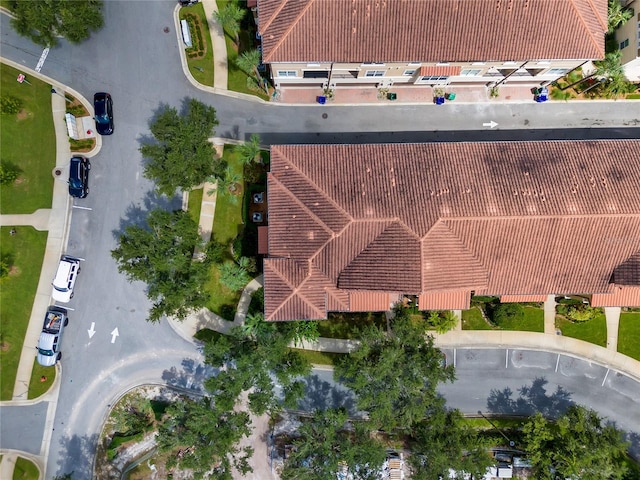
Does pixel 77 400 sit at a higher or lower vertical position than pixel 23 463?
higher

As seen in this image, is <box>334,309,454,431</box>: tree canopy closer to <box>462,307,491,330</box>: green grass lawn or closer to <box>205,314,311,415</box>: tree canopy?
<box>205,314,311,415</box>: tree canopy

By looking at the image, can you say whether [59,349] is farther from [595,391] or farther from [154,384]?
[595,391]

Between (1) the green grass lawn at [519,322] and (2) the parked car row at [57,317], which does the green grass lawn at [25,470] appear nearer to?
(2) the parked car row at [57,317]

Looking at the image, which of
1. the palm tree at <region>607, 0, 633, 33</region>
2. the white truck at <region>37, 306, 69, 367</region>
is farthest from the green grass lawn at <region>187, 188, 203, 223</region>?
the palm tree at <region>607, 0, 633, 33</region>

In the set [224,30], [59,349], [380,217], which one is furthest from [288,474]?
[224,30]

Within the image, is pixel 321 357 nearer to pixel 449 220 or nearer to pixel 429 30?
pixel 449 220

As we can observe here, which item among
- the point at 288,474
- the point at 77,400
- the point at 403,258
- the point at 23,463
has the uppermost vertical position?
the point at 403,258
